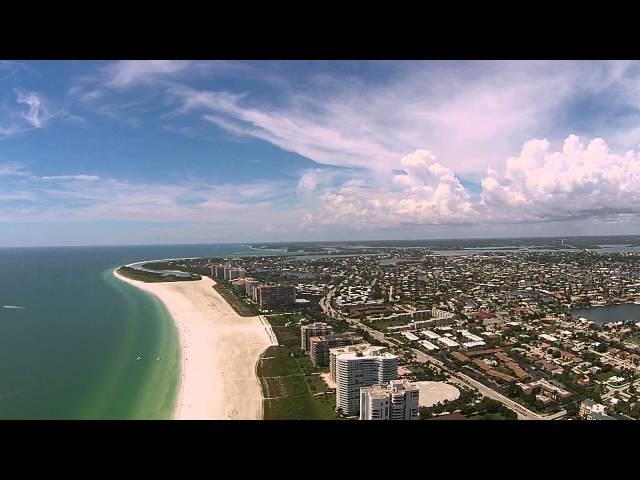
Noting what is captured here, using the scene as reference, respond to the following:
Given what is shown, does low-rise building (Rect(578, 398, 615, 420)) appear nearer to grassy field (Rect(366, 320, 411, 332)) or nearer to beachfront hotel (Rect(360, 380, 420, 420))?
beachfront hotel (Rect(360, 380, 420, 420))

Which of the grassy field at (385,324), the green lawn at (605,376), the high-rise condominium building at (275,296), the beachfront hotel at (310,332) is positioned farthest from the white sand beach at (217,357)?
the green lawn at (605,376)

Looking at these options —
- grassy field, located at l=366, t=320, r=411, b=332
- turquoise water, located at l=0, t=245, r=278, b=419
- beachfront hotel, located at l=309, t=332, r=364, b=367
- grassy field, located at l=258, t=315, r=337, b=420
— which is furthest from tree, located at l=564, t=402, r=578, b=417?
turquoise water, located at l=0, t=245, r=278, b=419

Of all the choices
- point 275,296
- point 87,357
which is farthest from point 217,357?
point 275,296

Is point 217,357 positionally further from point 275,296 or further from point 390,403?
point 275,296

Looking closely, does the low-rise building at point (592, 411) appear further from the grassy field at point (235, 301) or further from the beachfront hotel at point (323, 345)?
the grassy field at point (235, 301)
